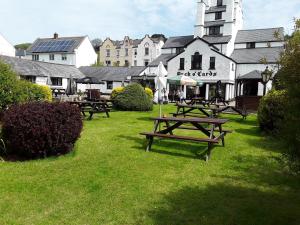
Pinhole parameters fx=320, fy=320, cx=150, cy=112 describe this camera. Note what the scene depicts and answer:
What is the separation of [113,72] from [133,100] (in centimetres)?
3377

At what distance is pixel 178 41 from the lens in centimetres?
5116

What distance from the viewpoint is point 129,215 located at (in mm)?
5270

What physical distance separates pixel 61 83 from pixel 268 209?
46.5 metres

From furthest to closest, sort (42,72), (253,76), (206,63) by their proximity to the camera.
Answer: (42,72) < (206,63) < (253,76)

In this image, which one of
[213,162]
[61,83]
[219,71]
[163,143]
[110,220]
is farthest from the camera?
[61,83]

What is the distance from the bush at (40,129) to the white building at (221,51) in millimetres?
33274

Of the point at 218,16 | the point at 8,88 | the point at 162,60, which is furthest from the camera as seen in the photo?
the point at 162,60

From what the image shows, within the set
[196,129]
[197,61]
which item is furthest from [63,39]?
[196,129]

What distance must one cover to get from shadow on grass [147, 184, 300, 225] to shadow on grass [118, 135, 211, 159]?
2584mm

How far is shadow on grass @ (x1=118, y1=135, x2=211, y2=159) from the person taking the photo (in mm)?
9273

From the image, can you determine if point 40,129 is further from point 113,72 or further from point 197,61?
point 113,72

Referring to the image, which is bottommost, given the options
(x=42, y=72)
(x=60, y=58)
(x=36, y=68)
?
(x=42, y=72)

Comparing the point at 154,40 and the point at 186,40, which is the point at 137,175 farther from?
the point at 154,40

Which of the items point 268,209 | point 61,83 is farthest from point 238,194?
point 61,83
